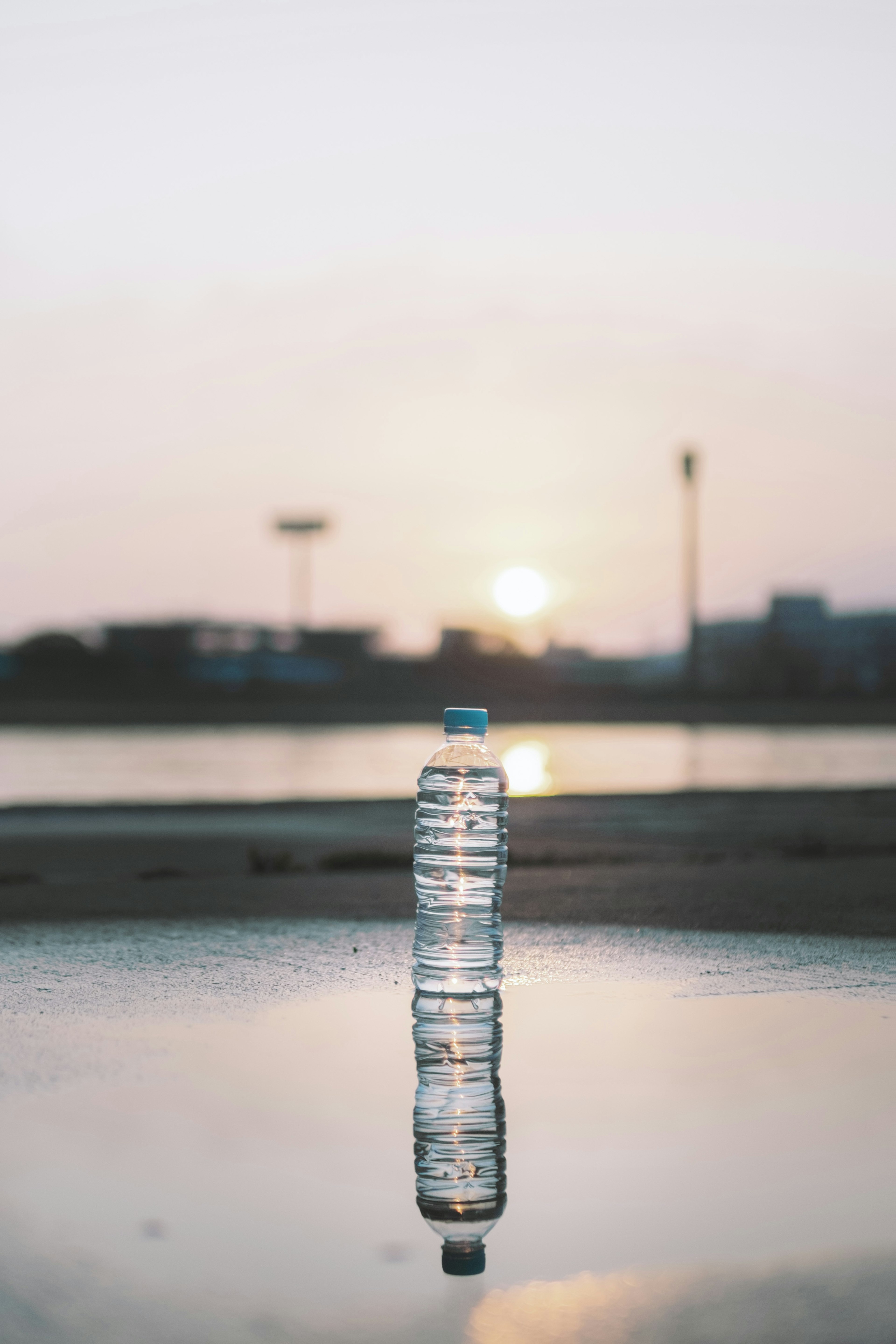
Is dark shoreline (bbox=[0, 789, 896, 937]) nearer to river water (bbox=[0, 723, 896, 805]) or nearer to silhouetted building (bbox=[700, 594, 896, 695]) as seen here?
river water (bbox=[0, 723, 896, 805])

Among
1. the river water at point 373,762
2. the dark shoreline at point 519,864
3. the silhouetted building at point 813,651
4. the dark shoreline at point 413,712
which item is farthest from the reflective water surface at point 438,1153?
the silhouetted building at point 813,651

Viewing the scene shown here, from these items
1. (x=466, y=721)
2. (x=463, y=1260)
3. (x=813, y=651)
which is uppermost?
(x=813, y=651)

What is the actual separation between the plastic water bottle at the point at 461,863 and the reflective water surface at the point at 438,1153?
34cm

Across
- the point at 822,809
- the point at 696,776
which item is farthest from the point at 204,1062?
the point at 696,776

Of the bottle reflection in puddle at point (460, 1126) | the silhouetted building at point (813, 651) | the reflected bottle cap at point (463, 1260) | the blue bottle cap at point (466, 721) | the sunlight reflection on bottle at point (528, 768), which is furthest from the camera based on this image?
the silhouetted building at point (813, 651)

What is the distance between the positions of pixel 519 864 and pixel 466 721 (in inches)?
266

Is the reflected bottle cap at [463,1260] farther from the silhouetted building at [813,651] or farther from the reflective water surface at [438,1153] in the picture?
the silhouetted building at [813,651]

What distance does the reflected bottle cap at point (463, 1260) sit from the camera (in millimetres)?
3383

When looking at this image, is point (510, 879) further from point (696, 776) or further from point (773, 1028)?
point (696, 776)

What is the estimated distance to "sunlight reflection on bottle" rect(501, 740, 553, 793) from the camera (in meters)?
23.3

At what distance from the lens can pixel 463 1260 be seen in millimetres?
3412

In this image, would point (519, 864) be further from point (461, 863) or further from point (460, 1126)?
point (460, 1126)

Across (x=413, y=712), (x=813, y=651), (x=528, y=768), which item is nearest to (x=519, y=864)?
(x=528, y=768)

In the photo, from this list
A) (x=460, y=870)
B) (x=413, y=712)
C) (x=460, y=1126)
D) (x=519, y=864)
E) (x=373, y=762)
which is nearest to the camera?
(x=460, y=1126)
